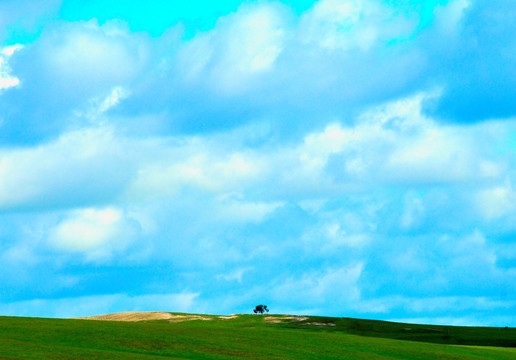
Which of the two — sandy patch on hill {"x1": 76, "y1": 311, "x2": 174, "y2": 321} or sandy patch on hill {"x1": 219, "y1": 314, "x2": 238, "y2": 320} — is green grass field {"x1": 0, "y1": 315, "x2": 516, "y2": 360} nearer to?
sandy patch on hill {"x1": 219, "y1": 314, "x2": 238, "y2": 320}

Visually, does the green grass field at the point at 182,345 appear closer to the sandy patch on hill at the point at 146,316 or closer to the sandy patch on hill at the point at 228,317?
the sandy patch on hill at the point at 228,317

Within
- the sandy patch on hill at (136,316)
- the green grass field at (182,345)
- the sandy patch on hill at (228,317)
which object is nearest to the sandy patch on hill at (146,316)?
the sandy patch on hill at (136,316)

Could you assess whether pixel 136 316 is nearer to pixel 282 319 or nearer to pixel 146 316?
pixel 146 316

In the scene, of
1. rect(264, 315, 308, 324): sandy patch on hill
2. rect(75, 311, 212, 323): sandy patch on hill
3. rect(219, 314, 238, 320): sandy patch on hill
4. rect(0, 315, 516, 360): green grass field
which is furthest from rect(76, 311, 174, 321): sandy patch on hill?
rect(0, 315, 516, 360): green grass field

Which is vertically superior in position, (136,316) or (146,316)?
(136,316)

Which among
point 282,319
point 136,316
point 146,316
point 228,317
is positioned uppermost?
point 136,316

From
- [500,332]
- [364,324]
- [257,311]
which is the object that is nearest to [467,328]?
[500,332]

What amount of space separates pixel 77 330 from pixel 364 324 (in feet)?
203

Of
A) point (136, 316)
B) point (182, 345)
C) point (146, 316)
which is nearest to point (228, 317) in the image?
point (146, 316)

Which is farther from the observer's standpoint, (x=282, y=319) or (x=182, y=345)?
(x=282, y=319)

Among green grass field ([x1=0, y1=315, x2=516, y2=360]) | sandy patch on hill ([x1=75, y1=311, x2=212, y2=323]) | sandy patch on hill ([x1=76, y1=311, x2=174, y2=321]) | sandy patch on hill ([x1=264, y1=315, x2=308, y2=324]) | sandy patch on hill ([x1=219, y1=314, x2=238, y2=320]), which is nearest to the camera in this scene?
green grass field ([x1=0, y1=315, x2=516, y2=360])

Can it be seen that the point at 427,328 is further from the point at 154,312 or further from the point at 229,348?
the point at 229,348

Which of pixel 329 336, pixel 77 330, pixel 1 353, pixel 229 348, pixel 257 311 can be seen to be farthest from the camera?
pixel 257 311

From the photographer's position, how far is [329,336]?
78.1 meters
